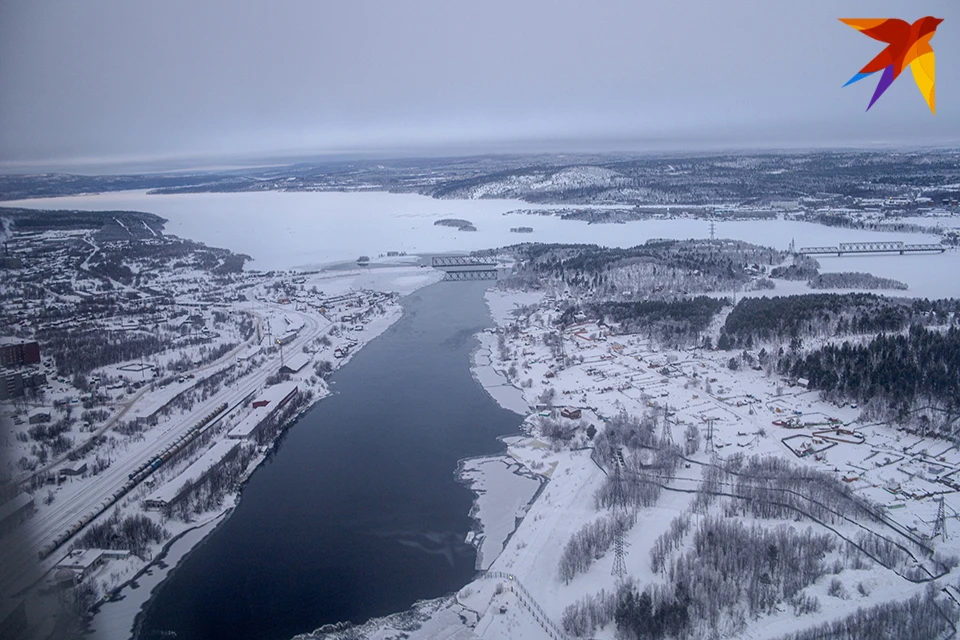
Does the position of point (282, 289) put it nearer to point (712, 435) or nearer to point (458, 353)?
point (458, 353)

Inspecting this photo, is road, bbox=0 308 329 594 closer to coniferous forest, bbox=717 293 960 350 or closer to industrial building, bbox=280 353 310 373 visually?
industrial building, bbox=280 353 310 373

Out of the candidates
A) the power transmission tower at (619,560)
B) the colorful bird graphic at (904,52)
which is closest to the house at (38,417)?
the power transmission tower at (619,560)

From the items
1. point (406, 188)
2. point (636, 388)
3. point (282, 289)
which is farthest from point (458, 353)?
point (406, 188)

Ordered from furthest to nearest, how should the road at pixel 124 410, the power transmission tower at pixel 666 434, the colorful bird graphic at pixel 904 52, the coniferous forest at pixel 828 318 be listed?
the coniferous forest at pixel 828 318 → the power transmission tower at pixel 666 434 → the road at pixel 124 410 → the colorful bird graphic at pixel 904 52

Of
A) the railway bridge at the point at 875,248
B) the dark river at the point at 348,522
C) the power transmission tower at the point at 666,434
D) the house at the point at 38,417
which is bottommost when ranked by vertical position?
the dark river at the point at 348,522

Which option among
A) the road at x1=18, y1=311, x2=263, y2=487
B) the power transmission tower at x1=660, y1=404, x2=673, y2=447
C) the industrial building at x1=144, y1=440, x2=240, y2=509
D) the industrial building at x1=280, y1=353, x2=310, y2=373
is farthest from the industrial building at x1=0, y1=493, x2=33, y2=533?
the industrial building at x1=280, y1=353, x2=310, y2=373

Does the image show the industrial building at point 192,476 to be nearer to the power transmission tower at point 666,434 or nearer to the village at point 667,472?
the village at point 667,472
